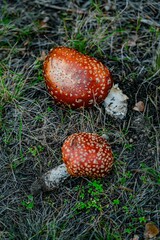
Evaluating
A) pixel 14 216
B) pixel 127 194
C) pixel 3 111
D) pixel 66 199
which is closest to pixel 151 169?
pixel 127 194

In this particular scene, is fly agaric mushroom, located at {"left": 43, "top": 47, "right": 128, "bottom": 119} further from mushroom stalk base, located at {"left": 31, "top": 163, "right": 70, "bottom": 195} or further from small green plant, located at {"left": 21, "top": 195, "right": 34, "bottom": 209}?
small green plant, located at {"left": 21, "top": 195, "right": 34, "bottom": 209}

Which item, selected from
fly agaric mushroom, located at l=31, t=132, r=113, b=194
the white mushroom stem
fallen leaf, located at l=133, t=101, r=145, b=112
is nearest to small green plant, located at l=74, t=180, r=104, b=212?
fly agaric mushroom, located at l=31, t=132, r=113, b=194

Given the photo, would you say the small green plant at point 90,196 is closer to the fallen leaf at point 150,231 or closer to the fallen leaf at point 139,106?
the fallen leaf at point 150,231

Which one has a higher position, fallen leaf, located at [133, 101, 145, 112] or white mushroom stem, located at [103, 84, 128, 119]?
white mushroom stem, located at [103, 84, 128, 119]

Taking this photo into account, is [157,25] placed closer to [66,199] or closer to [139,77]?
[139,77]

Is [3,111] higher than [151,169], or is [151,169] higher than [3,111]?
[3,111]

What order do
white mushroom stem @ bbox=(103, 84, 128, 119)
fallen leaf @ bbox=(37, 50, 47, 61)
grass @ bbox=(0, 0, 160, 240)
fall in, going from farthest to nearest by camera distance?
fallen leaf @ bbox=(37, 50, 47, 61), white mushroom stem @ bbox=(103, 84, 128, 119), grass @ bbox=(0, 0, 160, 240)
